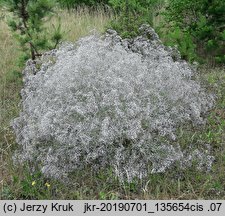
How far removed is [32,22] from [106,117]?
2.43m

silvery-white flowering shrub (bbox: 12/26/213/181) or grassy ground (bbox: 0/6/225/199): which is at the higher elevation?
silvery-white flowering shrub (bbox: 12/26/213/181)

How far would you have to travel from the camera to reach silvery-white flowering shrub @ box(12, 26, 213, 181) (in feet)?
12.2

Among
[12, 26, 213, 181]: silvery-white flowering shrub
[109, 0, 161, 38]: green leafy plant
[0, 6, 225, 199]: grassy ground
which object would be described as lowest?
[0, 6, 225, 199]: grassy ground

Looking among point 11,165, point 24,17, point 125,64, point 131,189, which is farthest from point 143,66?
point 24,17

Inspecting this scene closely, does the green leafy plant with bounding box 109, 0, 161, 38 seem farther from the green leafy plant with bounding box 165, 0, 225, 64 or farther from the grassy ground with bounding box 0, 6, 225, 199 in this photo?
the grassy ground with bounding box 0, 6, 225, 199

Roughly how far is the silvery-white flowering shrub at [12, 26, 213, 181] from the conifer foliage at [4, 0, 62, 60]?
3.72 ft

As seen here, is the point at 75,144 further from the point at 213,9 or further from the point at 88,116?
the point at 213,9

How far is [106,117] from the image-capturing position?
143 inches

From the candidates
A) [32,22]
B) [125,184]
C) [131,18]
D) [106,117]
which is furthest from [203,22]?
[125,184]

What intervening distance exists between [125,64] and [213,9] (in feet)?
8.30

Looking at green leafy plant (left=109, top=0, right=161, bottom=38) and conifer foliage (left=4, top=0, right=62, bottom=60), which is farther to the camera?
green leafy plant (left=109, top=0, right=161, bottom=38)

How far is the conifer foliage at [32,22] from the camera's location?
214 inches

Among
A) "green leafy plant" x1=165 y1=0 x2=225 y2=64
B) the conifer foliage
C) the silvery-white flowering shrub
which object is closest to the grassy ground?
the silvery-white flowering shrub

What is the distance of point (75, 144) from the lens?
3709 millimetres
